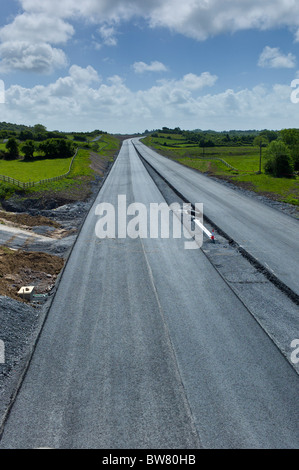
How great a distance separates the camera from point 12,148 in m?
72.8

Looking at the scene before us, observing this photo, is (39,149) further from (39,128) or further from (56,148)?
(39,128)

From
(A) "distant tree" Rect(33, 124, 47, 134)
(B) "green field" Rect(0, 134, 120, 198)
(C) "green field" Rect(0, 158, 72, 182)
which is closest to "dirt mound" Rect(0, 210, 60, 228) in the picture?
(B) "green field" Rect(0, 134, 120, 198)

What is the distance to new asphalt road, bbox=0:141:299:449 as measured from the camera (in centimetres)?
862

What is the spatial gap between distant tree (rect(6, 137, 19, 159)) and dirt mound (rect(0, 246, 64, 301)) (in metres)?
57.3

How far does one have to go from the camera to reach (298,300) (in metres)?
15.4

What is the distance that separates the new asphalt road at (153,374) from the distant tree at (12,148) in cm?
6312

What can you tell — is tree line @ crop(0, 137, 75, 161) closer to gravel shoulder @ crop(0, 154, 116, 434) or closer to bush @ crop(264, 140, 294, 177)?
gravel shoulder @ crop(0, 154, 116, 434)

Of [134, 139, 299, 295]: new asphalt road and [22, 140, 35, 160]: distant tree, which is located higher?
→ [22, 140, 35, 160]: distant tree

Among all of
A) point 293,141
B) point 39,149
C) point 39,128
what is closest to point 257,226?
point 293,141

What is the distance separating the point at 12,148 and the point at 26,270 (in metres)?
61.6

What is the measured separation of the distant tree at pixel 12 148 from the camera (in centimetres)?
7191

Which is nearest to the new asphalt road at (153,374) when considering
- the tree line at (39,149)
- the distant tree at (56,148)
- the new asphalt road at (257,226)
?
the new asphalt road at (257,226)

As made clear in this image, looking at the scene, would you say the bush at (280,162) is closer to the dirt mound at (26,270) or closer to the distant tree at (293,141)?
the distant tree at (293,141)
